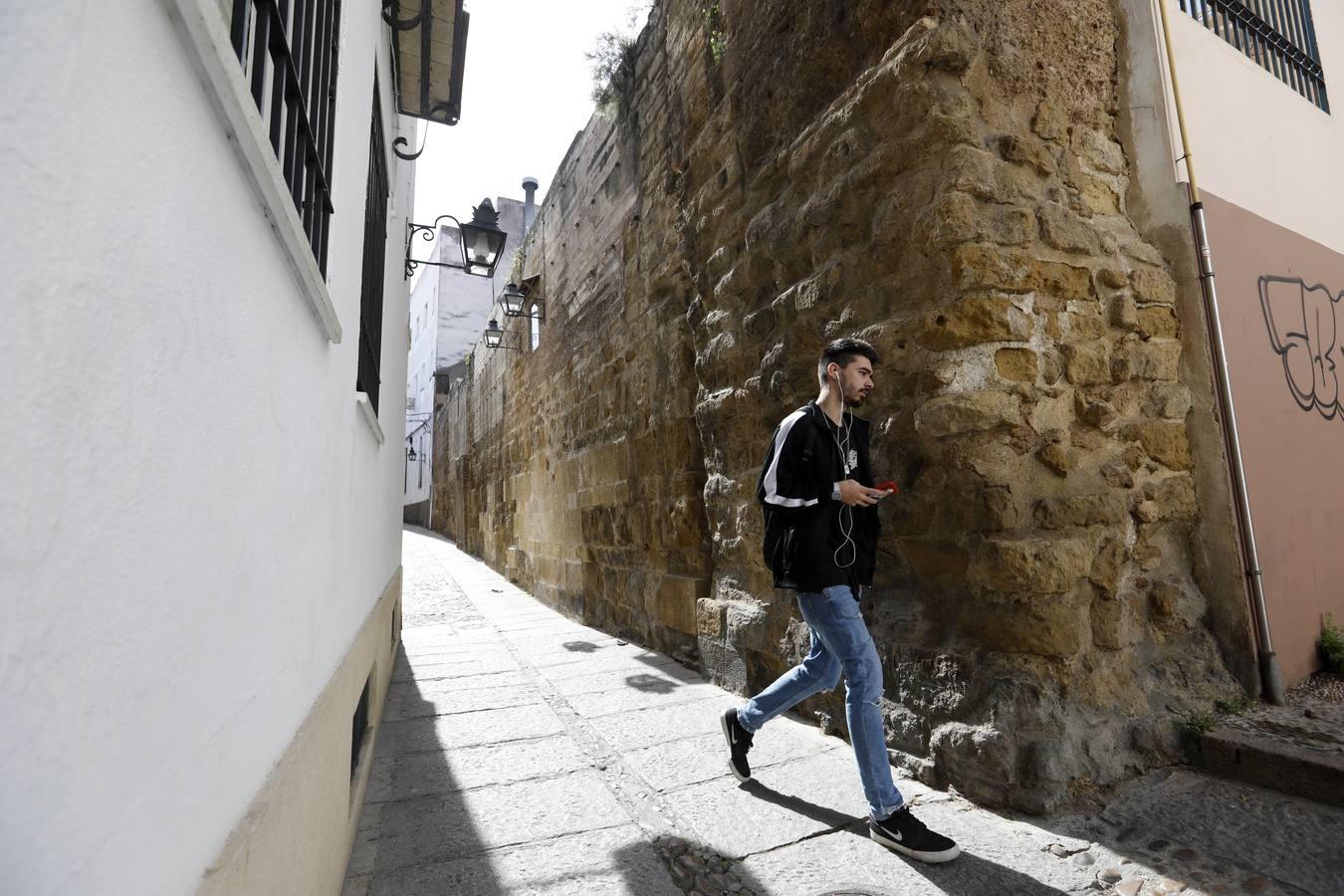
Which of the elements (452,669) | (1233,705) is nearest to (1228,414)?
(1233,705)

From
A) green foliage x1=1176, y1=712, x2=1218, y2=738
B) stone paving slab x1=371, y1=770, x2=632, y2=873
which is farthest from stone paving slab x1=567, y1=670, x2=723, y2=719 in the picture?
green foliage x1=1176, y1=712, x2=1218, y2=738

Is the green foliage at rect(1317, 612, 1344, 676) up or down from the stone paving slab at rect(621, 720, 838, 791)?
up

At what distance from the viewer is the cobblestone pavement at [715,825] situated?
2031 mm

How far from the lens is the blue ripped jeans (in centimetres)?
225

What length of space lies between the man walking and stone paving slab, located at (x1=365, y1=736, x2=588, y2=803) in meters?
0.85

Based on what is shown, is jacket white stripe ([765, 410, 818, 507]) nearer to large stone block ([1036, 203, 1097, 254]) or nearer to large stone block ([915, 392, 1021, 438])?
large stone block ([915, 392, 1021, 438])

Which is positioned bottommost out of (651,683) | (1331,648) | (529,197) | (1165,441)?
(651,683)

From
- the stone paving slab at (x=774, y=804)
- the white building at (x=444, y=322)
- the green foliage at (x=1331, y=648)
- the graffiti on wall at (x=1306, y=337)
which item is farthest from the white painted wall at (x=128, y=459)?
the white building at (x=444, y=322)

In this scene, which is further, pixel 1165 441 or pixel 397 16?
pixel 397 16

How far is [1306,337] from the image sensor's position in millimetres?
3643

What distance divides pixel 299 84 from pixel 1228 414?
3601 millimetres

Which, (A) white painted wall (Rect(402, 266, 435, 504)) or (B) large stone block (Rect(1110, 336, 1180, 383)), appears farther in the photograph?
(A) white painted wall (Rect(402, 266, 435, 504))

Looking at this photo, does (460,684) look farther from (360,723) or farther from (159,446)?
(159,446)

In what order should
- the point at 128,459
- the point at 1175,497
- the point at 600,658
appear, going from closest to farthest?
the point at 128,459 → the point at 1175,497 → the point at 600,658
